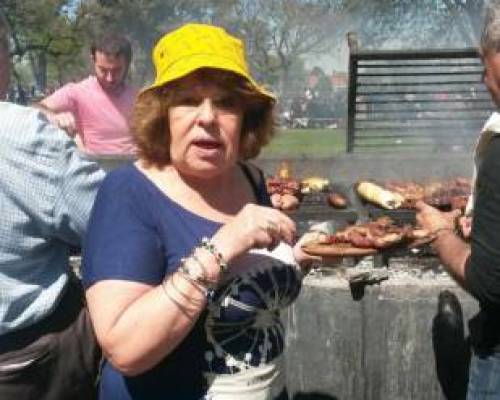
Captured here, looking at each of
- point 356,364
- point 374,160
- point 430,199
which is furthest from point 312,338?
point 374,160

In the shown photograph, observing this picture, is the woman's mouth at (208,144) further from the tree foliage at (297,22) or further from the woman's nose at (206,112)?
the tree foliage at (297,22)

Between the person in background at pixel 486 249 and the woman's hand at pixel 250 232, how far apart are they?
2.34 feet

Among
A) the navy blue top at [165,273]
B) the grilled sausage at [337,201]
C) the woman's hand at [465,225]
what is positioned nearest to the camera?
the navy blue top at [165,273]

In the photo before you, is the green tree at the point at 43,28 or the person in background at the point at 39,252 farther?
the green tree at the point at 43,28

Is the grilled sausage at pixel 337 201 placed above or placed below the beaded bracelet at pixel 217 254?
below

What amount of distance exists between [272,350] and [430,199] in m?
3.37

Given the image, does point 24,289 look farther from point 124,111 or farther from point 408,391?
point 124,111

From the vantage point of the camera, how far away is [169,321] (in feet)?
5.77

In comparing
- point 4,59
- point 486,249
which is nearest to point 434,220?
point 486,249

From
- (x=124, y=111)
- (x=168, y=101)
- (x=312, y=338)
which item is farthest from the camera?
(x=124, y=111)

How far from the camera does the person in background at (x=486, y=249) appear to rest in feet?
7.27

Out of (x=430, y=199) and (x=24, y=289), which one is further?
(x=430, y=199)

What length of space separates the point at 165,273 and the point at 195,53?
0.60 meters

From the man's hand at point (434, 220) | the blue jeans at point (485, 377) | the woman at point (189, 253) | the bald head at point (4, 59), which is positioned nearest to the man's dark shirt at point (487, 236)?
the blue jeans at point (485, 377)
